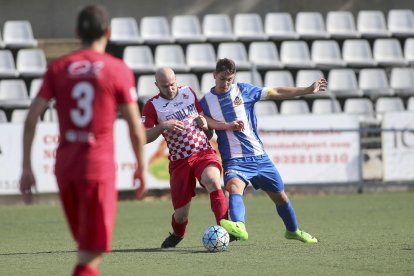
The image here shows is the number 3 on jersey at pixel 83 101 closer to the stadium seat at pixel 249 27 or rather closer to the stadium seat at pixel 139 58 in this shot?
the stadium seat at pixel 139 58

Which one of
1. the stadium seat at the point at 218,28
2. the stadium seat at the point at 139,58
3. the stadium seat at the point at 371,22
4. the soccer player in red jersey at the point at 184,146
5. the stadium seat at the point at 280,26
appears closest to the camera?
the soccer player in red jersey at the point at 184,146

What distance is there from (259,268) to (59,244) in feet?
12.2

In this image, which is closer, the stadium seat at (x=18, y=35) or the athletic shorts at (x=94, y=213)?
the athletic shorts at (x=94, y=213)

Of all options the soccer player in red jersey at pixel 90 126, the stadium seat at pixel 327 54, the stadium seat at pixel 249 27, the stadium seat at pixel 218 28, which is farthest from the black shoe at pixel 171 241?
the stadium seat at pixel 327 54

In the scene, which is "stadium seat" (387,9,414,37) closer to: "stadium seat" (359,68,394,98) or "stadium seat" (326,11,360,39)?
"stadium seat" (326,11,360,39)

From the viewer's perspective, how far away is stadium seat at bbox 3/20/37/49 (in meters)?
21.4

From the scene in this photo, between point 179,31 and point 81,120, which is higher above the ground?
point 179,31

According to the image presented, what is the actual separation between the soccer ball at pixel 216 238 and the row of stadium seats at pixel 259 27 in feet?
37.7

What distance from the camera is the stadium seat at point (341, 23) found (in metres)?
23.3

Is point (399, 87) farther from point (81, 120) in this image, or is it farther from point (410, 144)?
point (81, 120)

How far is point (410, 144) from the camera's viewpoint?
64.4 ft

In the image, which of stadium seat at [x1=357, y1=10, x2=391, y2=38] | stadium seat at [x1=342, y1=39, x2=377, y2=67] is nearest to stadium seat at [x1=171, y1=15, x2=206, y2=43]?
stadium seat at [x1=342, y1=39, x2=377, y2=67]

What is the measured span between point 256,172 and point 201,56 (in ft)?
35.5

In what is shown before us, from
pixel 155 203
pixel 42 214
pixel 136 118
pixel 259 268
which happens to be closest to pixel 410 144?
pixel 155 203
